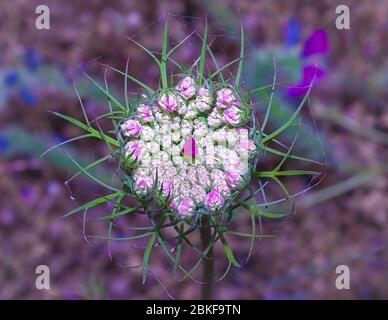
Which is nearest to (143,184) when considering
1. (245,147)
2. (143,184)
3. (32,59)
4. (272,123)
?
(143,184)

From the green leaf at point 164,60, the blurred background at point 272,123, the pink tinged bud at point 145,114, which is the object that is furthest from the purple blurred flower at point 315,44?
the pink tinged bud at point 145,114

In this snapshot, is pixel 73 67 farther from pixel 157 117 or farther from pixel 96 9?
pixel 157 117

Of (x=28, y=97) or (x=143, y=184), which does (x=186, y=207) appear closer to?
(x=143, y=184)

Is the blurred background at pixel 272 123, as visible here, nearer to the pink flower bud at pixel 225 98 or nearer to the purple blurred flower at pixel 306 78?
the purple blurred flower at pixel 306 78

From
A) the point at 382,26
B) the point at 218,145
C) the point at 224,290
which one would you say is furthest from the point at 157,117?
the point at 382,26

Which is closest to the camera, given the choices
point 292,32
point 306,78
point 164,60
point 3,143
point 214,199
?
point 214,199

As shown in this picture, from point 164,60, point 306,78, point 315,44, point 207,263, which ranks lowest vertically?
point 207,263
